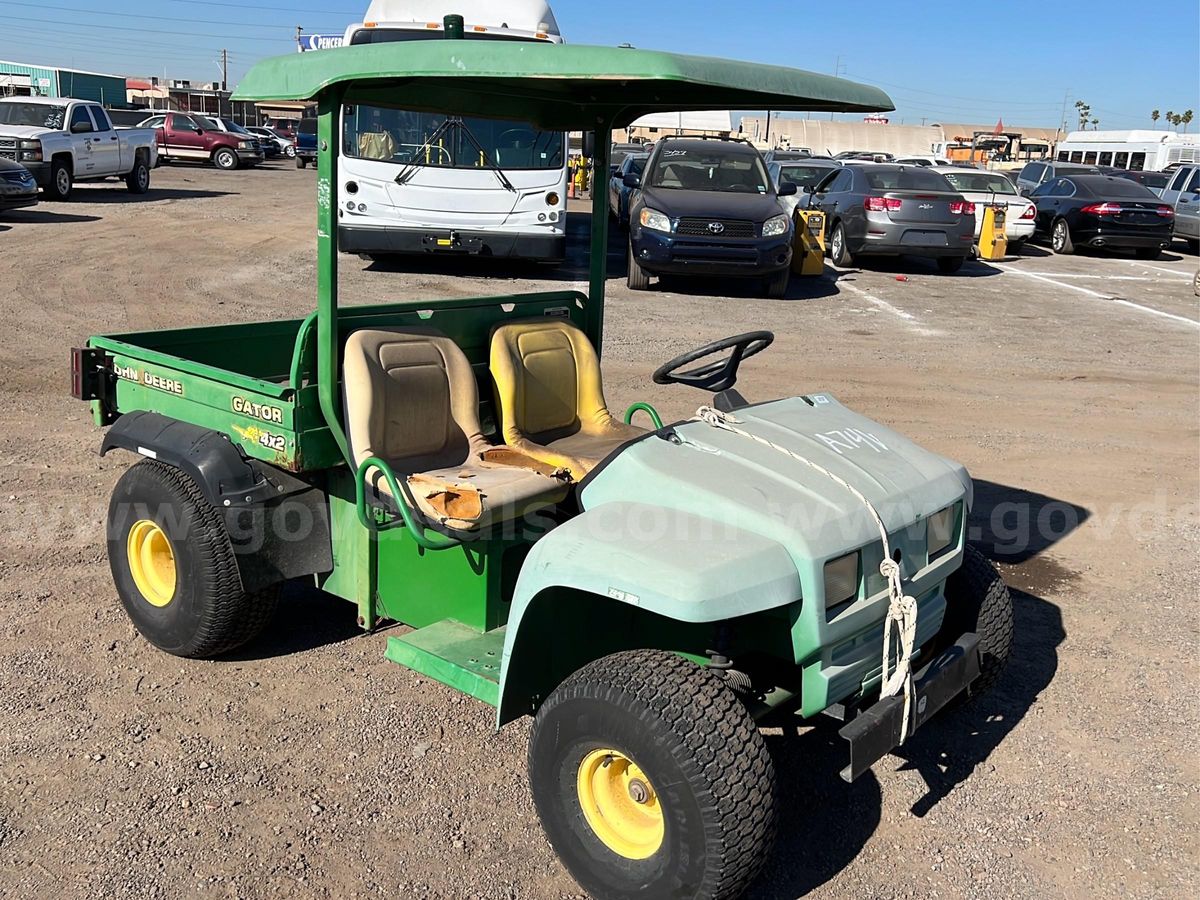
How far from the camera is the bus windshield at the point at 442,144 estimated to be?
12516mm

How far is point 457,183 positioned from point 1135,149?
103 feet

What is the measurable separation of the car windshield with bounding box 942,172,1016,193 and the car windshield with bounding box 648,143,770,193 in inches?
259

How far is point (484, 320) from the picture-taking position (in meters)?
4.67

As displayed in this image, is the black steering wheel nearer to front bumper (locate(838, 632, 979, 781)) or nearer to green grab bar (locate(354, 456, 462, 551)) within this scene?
green grab bar (locate(354, 456, 462, 551))

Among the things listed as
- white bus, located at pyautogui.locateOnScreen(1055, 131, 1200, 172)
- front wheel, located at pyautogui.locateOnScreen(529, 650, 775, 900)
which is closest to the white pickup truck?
front wheel, located at pyautogui.locateOnScreen(529, 650, 775, 900)

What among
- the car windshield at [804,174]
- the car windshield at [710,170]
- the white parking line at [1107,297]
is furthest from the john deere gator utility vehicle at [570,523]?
the car windshield at [804,174]

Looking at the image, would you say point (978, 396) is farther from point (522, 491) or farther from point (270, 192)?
point (270, 192)

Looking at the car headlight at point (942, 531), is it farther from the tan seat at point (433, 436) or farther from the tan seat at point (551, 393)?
the tan seat at point (551, 393)

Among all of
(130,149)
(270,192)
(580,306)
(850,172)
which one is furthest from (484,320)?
(270,192)

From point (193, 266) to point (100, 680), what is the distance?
10.3 meters

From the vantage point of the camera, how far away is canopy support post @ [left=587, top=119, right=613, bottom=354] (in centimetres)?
473

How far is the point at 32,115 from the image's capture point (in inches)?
770

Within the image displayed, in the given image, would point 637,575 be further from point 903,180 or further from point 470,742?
point 903,180

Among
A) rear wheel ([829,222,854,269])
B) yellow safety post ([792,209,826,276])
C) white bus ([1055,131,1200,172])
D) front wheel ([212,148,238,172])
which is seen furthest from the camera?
white bus ([1055,131,1200,172])
